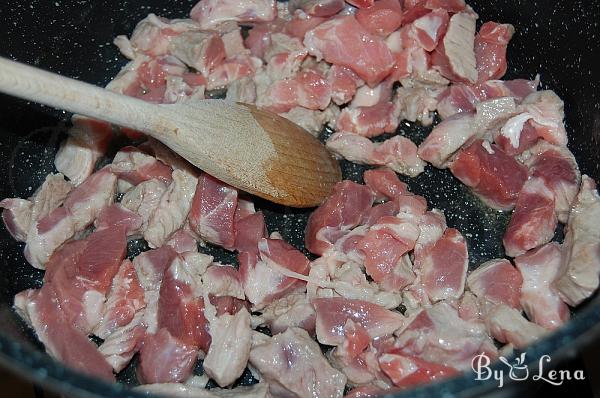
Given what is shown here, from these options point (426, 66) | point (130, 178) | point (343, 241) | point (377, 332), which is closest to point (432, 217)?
point (343, 241)

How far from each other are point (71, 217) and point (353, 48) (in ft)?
4.65

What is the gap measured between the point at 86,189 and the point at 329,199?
39.9 inches

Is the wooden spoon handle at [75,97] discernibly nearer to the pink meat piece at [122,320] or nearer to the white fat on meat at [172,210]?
the white fat on meat at [172,210]

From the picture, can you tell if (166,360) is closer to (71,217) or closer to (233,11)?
(71,217)

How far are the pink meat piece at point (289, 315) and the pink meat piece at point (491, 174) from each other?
0.86 metres

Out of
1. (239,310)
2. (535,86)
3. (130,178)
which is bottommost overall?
(239,310)

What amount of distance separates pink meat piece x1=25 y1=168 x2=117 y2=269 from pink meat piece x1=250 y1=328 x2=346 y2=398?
915 mm

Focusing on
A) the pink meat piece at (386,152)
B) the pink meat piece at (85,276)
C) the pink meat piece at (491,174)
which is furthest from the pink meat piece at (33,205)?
the pink meat piece at (491,174)

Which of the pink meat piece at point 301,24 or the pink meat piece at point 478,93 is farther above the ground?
the pink meat piece at point 301,24

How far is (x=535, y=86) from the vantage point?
3.16 meters

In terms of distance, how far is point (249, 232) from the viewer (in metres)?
2.86

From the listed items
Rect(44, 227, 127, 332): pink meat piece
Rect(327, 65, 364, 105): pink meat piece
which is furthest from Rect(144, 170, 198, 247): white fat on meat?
Rect(327, 65, 364, 105): pink meat piece

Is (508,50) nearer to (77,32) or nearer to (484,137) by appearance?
(484,137)

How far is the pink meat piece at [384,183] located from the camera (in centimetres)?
298
